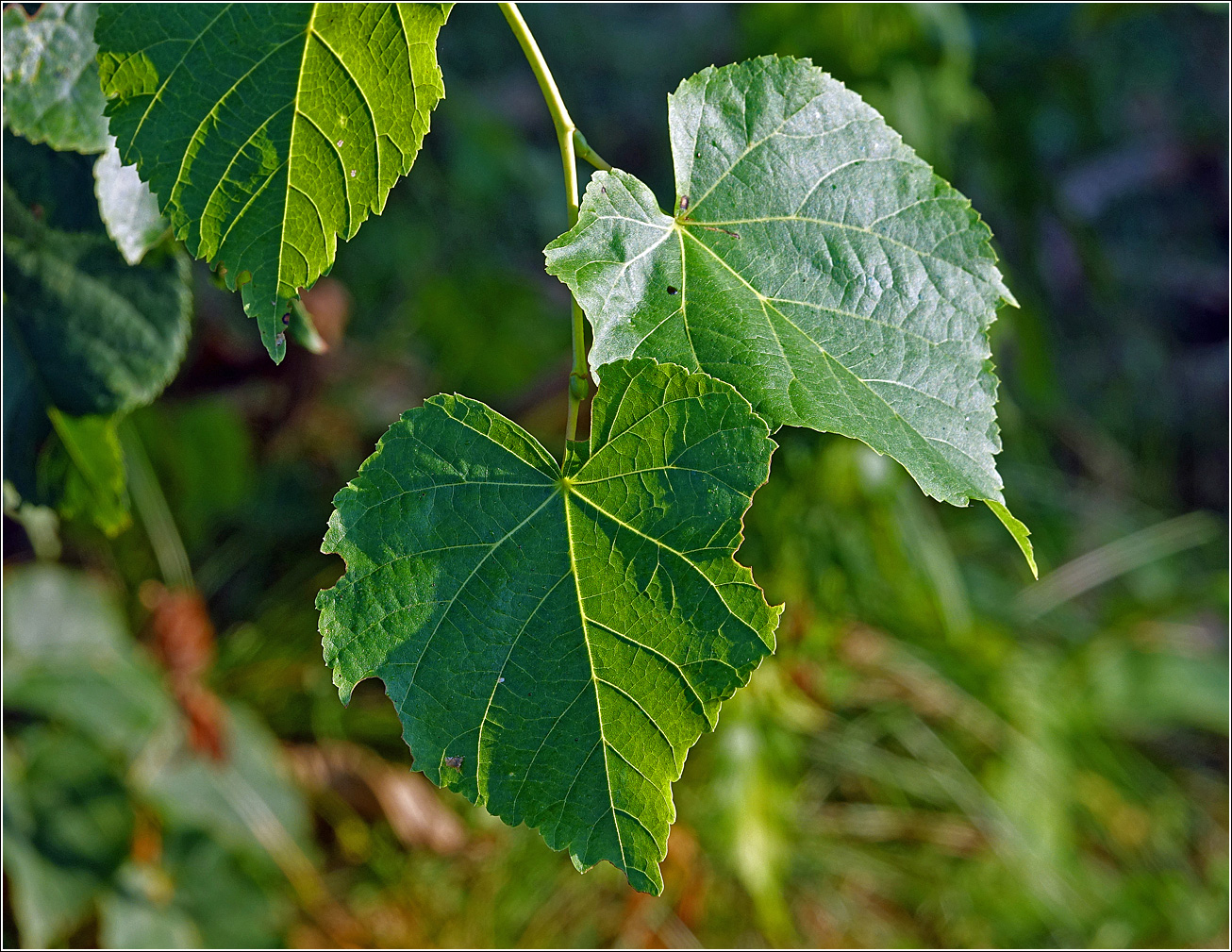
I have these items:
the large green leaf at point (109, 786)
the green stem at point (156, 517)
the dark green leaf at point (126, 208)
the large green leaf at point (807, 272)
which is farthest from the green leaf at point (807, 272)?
the green stem at point (156, 517)

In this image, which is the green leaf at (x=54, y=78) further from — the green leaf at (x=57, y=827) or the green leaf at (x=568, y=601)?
the green leaf at (x=57, y=827)

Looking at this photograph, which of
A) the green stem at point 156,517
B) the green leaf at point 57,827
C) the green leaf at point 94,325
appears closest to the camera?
the green leaf at point 94,325

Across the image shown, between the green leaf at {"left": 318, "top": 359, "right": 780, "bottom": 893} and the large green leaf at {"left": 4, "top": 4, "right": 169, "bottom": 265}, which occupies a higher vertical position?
the large green leaf at {"left": 4, "top": 4, "right": 169, "bottom": 265}

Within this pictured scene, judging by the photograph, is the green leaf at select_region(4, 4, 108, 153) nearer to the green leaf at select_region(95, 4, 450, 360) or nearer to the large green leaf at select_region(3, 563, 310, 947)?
the green leaf at select_region(95, 4, 450, 360)

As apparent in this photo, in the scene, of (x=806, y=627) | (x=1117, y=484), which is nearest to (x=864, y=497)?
(x=806, y=627)

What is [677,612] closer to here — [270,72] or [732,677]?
[732,677]

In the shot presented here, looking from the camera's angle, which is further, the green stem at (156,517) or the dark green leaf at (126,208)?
the green stem at (156,517)

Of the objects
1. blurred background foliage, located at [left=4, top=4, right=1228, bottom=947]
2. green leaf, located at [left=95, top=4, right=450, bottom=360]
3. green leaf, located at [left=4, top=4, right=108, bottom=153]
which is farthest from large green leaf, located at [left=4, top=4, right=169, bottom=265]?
blurred background foliage, located at [left=4, top=4, right=1228, bottom=947]

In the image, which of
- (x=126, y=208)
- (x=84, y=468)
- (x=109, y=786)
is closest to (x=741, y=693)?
(x=109, y=786)

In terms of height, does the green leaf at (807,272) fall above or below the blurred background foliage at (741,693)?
above
